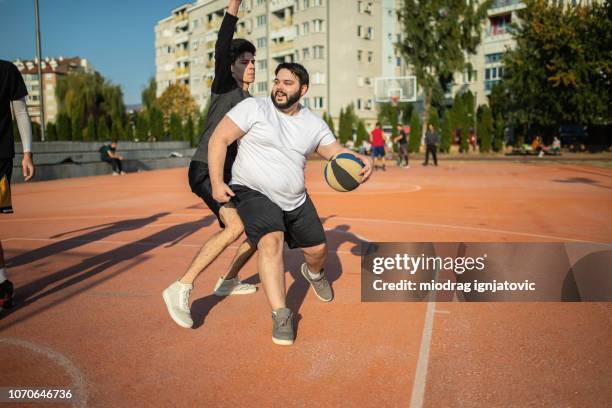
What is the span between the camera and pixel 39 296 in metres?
5.25

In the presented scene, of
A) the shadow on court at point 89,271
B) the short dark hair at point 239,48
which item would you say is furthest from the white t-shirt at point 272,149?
the shadow on court at point 89,271

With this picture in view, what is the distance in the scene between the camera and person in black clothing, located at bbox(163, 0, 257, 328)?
4320 millimetres

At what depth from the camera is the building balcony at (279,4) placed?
70312mm

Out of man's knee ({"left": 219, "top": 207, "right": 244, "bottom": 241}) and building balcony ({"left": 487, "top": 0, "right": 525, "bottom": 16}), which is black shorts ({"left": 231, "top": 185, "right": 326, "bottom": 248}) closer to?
man's knee ({"left": 219, "top": 207, "right": 244, "bottom": 241})

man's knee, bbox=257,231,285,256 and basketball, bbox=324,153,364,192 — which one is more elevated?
basketball, bbox=324,153,364,192

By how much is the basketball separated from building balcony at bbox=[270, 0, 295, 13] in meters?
69.3

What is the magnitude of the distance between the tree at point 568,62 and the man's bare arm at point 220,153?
36696 millimetres

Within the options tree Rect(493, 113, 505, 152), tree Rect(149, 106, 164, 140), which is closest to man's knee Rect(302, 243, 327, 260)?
tree Rect(493, 113, 505, 152)

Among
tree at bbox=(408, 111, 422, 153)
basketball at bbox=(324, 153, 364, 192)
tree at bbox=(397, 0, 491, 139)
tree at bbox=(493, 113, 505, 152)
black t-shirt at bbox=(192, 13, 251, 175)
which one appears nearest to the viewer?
black t-shirt at bbox=(192, 13, 251, 175)

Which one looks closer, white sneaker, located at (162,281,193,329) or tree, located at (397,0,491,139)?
white sneaker, located at (162,281,193,329)

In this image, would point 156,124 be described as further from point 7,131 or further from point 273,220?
point 273,220

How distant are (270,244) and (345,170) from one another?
3.42 ft

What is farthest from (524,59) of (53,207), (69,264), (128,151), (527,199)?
(69,264)

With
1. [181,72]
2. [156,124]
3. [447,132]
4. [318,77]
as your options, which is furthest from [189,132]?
[181,72]
